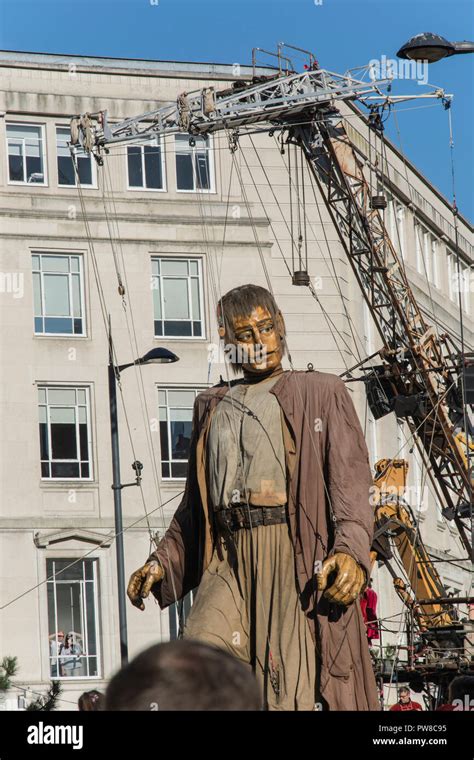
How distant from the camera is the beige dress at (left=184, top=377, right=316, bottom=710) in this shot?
26.9ft

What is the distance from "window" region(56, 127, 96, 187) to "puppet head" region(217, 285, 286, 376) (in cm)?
3278

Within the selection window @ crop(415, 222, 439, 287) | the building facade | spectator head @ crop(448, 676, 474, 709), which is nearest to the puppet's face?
spectator head @ crop(448, 676, 474, 709)

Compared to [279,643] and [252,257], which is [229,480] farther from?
[252,257]

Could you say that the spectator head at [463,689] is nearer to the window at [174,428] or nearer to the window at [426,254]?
the window at [174,428]

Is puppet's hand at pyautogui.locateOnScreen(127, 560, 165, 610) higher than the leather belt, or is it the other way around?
the leather belt

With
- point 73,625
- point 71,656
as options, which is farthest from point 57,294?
point 71,656

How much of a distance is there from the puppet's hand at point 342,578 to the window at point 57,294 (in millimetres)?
33619

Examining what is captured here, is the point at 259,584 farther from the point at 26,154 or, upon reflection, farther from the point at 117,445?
the point at 26,154

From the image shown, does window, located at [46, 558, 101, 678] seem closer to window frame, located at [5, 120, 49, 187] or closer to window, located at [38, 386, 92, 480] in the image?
window, located at [38, 386, 92, 480]

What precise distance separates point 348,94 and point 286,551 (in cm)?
2071

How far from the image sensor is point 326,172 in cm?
3141

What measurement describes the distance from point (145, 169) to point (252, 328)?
3395 centimetres
